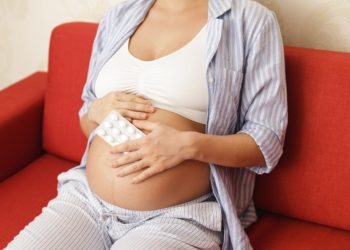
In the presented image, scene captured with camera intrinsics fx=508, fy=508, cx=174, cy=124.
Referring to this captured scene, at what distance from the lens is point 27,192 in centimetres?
154

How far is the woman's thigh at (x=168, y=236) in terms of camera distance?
109cm

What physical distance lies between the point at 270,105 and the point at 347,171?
0.27 meters

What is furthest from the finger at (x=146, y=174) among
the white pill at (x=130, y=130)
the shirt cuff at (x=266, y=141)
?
the shirt cuff at (x=266, y=141)

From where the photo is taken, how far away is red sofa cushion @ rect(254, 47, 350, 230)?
1281 mm

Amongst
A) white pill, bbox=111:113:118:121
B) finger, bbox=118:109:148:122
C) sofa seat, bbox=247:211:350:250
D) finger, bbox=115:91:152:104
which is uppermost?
finger, bbox=115:91:152:104

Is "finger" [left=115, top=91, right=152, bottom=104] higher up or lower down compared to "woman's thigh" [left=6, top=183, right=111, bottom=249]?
higher up

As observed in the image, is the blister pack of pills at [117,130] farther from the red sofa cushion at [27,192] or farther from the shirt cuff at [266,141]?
the red sofa cushion at [27,192]

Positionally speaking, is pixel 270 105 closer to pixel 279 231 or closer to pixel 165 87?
pixel 165 87

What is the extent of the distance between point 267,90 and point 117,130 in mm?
372

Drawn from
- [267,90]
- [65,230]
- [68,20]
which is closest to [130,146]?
[65,230]

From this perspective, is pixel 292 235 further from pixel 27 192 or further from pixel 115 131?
pixel 27 192

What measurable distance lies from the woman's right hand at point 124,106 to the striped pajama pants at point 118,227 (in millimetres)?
216

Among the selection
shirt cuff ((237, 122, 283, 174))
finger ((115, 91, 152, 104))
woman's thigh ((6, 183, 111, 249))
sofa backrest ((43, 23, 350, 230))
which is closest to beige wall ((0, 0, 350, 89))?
sofa backrest ((43, 23, 350, 230))

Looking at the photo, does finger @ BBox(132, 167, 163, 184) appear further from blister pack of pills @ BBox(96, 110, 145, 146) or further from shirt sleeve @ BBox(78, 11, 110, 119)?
shirt sleeve @ BBox(78, 11, 110, 119)
